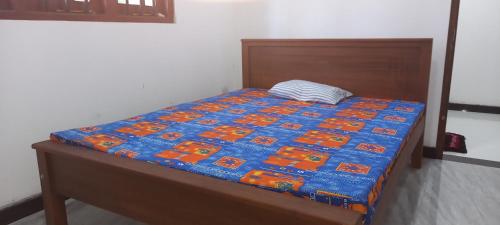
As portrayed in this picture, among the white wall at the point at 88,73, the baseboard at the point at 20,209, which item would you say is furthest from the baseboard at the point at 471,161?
the baseboard at the point at 20,209

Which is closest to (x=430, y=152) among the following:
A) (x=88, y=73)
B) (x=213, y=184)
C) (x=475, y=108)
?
(x=475, y=108)

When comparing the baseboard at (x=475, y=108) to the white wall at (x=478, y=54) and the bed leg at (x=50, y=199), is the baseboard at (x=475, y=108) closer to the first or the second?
the white wall at (x=478, y=54)

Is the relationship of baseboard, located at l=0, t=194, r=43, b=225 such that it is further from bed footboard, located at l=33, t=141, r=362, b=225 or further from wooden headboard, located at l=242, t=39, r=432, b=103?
wooden headboard, located at l=242, t=39, r=432, b=103

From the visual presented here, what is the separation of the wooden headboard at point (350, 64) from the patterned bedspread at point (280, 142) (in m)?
0.26

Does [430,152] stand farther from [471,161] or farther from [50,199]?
[50,199]

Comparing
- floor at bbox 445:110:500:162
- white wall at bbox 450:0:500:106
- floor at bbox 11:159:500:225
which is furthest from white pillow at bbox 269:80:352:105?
white wall at bbox 450:0:500:106

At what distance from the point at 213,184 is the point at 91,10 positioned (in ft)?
5.37

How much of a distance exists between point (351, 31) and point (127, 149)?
6.88ft

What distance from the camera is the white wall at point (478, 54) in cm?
408

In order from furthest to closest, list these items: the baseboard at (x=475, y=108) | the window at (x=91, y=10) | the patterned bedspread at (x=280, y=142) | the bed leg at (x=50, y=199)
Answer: the baseboard at (x=475, y=108), the window at (x=91, y=10), the bed leg at (x=50, y=199), the patterned bedspread at (x=280, y=142)

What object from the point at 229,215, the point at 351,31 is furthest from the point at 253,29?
the point at 229,215

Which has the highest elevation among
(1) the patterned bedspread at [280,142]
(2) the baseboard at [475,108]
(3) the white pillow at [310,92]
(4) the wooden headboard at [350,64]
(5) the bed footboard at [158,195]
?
(4) the wooden headboard at [350,64]

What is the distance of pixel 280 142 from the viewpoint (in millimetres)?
1646

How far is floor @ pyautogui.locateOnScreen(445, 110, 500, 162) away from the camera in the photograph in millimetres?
2945
